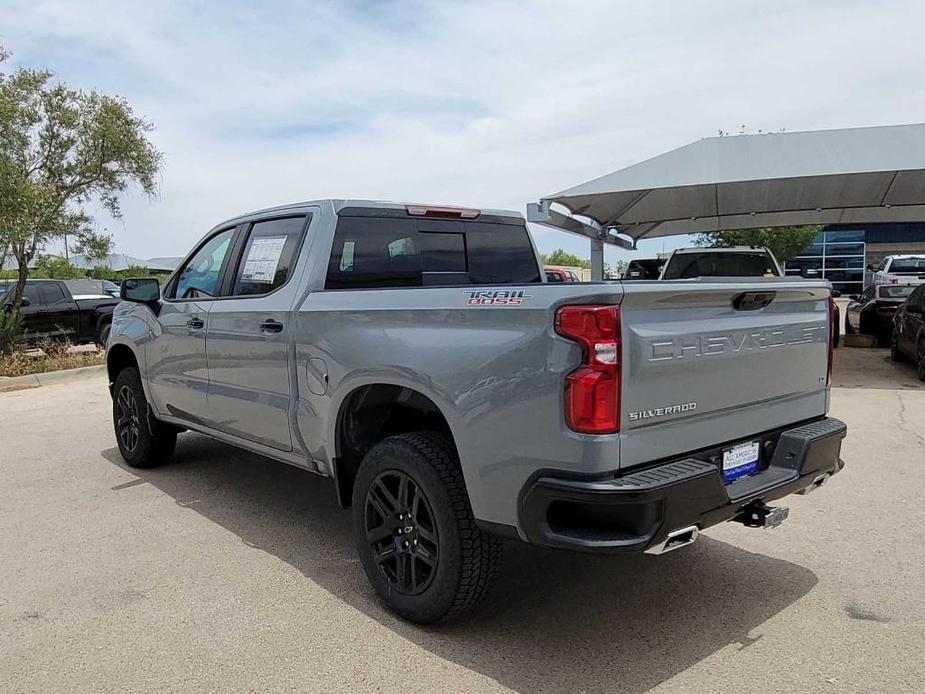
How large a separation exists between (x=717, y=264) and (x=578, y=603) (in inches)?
351

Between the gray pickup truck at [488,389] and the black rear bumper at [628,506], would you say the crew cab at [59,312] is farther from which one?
the black rear bumper at [628,506]

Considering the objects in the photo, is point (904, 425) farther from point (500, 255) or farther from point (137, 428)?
point (137, 428)

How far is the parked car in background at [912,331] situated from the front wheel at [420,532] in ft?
31.6

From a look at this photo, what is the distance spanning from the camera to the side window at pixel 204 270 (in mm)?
5199

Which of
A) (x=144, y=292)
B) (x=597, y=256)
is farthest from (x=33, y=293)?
(x=597, y=256)

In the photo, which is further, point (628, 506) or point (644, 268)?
point (644, 268)

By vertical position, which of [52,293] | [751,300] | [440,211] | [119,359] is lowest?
[119,359]

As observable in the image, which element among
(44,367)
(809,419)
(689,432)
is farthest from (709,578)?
(44,367)

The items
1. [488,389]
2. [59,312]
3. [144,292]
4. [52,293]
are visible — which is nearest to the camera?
[488,389]

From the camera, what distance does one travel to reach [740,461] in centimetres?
334

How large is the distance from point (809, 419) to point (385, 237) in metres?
2.45

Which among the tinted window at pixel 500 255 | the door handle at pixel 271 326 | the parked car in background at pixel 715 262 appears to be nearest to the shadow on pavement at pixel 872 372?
the parked car in background at pixel 715 262

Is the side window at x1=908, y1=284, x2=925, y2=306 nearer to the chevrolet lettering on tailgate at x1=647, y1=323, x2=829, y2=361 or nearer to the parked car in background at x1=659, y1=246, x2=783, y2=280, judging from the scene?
the parked car in background at x1=659, y1=246, x2=783, y2=280

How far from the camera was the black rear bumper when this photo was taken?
2.76m
